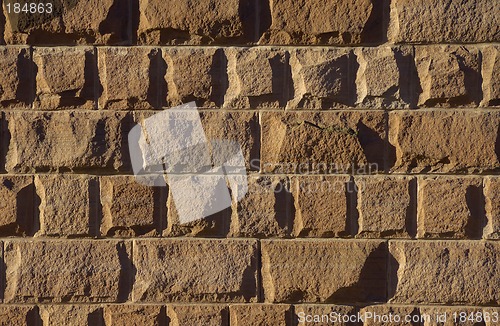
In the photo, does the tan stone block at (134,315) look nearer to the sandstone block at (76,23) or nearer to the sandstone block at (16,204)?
the sandstone block at (16,204)

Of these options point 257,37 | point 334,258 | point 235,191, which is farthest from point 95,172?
point 334,258

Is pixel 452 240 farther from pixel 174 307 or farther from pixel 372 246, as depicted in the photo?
pixel 174 307

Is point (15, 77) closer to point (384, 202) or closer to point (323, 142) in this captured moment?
point (323, 142)

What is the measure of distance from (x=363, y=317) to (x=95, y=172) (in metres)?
0.79

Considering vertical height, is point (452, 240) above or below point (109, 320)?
above

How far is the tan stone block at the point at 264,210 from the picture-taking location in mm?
1585

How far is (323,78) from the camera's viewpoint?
1.58 meters

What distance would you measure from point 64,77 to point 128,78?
166mm

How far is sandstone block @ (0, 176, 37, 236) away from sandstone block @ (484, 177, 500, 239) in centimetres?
117

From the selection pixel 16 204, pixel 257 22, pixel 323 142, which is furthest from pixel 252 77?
Result: pixel 16 204

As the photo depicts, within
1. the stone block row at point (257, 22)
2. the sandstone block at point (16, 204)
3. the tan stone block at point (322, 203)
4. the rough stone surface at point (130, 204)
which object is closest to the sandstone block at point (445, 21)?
the stone block row at point (257, 22)

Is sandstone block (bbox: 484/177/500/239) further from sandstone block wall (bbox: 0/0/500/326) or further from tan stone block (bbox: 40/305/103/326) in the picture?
tan stone block (bbox: 40/305/103/326)

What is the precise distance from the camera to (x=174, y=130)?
1.59 m

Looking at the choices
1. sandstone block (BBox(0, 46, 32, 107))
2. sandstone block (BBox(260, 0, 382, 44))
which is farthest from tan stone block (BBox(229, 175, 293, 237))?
sandstone block (BBox(0, 46, 32, 107))
